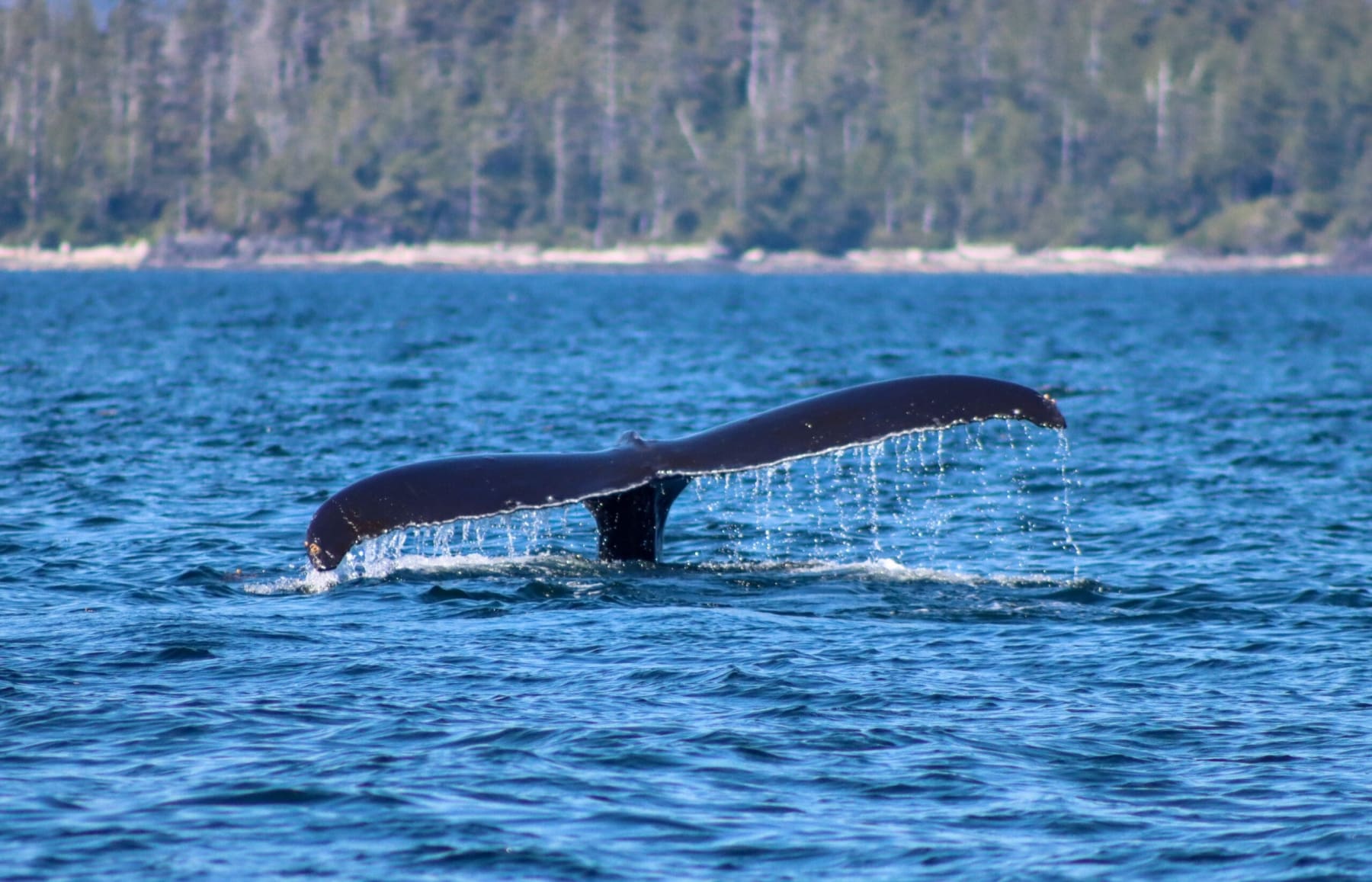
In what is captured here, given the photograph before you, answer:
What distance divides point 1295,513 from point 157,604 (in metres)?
11.6

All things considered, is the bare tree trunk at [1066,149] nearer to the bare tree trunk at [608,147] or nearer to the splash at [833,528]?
the bare tree trunk at [608,147]

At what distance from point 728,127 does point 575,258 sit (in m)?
24.4

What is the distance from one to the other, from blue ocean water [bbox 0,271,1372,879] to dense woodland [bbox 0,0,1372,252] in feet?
479

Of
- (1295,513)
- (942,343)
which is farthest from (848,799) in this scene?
(942,343)

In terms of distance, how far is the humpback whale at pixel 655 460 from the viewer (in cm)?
1054

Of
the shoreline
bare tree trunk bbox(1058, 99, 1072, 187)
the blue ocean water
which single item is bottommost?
the blue ocean water

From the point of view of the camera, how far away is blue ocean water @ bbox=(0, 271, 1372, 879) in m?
8.26

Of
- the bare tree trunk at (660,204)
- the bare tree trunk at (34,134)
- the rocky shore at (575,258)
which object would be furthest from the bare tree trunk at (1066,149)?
the bare tree trunk at (34,134)

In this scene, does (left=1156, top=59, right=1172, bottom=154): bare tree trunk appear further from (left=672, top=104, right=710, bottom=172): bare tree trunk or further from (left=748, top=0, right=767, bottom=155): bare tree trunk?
(left=672, top=104, right=710, bottom=172): bare tree trunk

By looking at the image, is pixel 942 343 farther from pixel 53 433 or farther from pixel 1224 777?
pixel 1224 777

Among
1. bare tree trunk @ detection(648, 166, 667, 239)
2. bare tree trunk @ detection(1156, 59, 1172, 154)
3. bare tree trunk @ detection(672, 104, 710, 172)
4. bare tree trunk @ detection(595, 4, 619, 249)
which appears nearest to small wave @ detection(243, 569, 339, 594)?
bare tree trunk @ detection(595, 4, 619, 249)

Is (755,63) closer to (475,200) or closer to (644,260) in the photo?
(644,260)

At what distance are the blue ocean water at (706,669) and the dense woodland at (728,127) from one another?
146 metres

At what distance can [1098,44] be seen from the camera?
605 feet
